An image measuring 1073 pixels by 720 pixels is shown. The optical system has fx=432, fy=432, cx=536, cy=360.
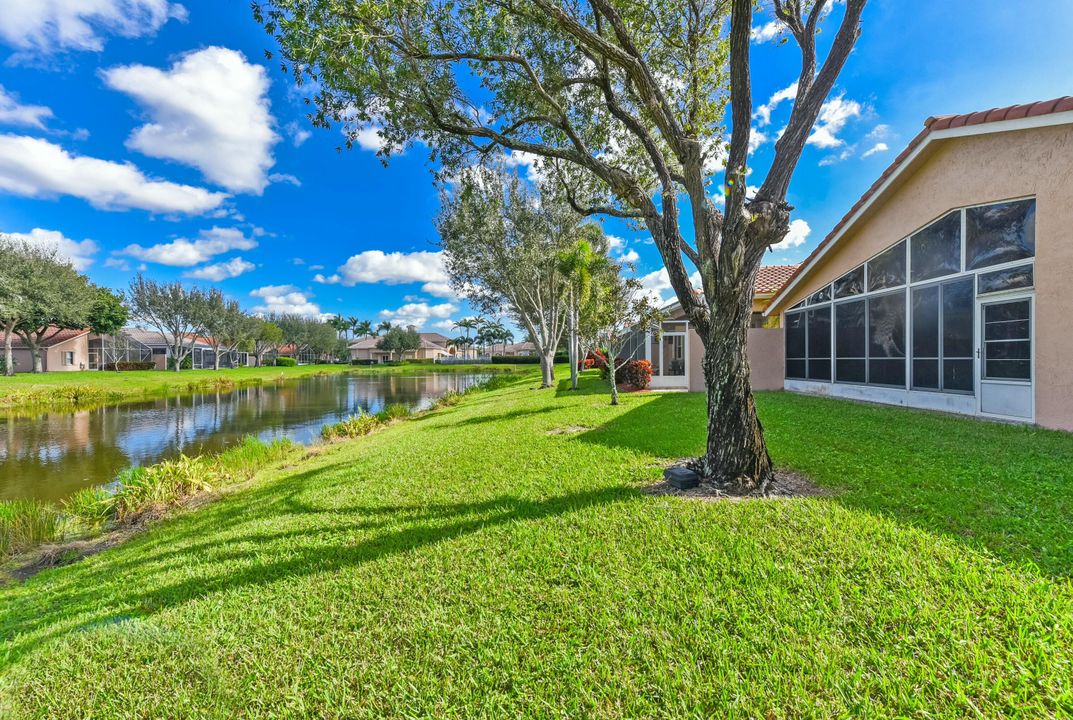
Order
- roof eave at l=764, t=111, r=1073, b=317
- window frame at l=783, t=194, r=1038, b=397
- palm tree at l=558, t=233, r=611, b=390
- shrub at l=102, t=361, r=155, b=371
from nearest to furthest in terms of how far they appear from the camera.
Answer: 1. roof eave at l=764, t=111, r=1073, b=317
2. window frame at l=783, t=194, r=1038, b=397
3. palm tree at l=558, t=233, r=611, b=390
4. shrub at l=102, t=361, r=155, b=371

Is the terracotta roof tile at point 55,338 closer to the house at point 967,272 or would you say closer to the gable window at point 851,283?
the gable window at point 851,283

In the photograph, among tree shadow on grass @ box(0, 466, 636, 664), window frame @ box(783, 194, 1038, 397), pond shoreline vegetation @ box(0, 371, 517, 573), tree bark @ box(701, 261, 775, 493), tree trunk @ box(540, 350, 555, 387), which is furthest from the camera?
tree trunk @ box(540, 350, 555, 387)

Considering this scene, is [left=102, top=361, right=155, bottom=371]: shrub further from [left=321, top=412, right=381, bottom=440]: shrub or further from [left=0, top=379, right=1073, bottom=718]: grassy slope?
[left=0, top=379, right=1073, bottom=718]: grassy slope

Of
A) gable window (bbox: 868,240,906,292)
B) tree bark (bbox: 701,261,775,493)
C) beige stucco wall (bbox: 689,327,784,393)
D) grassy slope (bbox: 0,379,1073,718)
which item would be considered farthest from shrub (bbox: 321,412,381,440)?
gable window (bbox: 868,240,906,292)

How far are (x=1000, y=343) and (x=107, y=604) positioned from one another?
12.7 meters

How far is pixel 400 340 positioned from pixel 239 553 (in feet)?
239

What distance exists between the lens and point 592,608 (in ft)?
8.96

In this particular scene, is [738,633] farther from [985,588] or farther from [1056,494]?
[1056,494]

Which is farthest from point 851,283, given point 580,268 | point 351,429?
point 351,429

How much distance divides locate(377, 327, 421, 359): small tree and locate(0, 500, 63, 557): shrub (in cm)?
6937

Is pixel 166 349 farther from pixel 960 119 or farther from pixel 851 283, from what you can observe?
pixel 960 119

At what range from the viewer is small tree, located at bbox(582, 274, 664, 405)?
10.5 m

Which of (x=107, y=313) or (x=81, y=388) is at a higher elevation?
(x=107, y=313)

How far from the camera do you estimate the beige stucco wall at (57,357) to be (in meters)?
36.7
